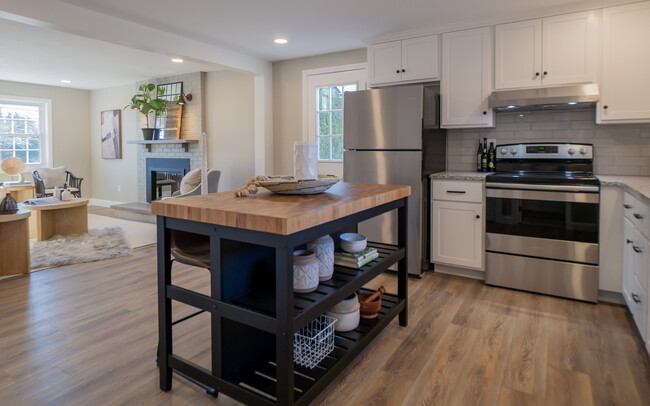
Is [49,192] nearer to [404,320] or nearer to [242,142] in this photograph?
[242,142]

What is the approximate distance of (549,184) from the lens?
3064 millimetres

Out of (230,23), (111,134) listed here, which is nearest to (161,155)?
(111,134)

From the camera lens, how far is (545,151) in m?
3.54

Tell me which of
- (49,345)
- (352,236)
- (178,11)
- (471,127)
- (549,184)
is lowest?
(49,345)

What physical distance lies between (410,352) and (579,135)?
253 centimetres

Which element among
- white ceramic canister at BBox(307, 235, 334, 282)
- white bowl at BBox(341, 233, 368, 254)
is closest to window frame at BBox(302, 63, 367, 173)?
white bowl at BBox(341, 233, 368, 254)

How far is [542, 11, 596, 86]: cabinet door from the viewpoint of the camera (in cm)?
313

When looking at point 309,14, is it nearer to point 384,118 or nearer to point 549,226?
point 384,118

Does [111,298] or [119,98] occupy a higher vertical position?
[119,98]

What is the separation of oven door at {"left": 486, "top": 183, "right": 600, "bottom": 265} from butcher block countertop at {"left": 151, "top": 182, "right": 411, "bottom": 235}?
1.68 m

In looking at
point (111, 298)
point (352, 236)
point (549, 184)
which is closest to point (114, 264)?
point (111, 298)

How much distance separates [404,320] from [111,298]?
2.20 metres

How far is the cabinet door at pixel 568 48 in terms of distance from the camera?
313 cm

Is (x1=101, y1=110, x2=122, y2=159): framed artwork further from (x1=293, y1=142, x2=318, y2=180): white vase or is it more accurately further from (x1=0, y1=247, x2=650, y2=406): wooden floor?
(x1=293, y1=142, x2=318, y2=180): white vase
